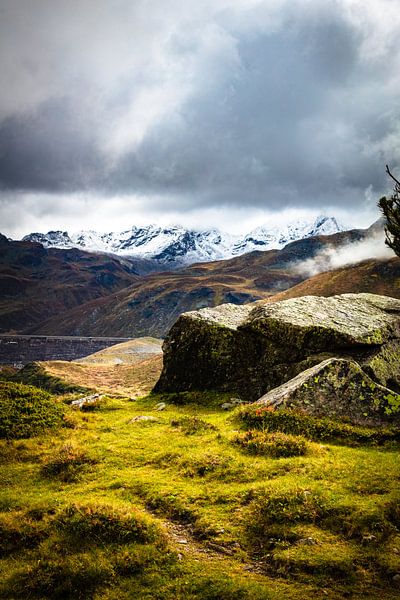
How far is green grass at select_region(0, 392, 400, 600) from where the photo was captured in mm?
7930

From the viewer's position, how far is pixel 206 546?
918 centimetres

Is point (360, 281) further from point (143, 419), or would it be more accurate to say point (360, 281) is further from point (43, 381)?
point (143, 419)

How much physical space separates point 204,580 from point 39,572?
3429mm

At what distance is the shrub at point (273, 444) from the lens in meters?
13.5

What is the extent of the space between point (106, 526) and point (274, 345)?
1588cm

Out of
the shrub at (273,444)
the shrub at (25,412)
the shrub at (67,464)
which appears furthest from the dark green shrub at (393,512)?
the shrub at (25,412)

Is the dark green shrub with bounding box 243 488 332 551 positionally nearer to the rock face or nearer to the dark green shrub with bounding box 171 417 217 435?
the dark green shrub with bounding box 171 417 217 435

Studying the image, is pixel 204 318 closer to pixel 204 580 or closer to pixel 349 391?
pixel 349 391

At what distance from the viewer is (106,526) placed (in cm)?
961

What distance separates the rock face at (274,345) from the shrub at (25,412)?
348 inches

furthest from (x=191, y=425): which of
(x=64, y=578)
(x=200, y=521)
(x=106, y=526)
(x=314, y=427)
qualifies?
(x=64, y=578)

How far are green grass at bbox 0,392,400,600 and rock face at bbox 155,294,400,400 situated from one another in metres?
8.49

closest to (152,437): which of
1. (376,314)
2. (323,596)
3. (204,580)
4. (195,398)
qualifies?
(195,398)

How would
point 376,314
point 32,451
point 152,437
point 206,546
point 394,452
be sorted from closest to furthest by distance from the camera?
point 206,546 < point 394,452 < point 32,451 < point 152,437 < point 376,314
